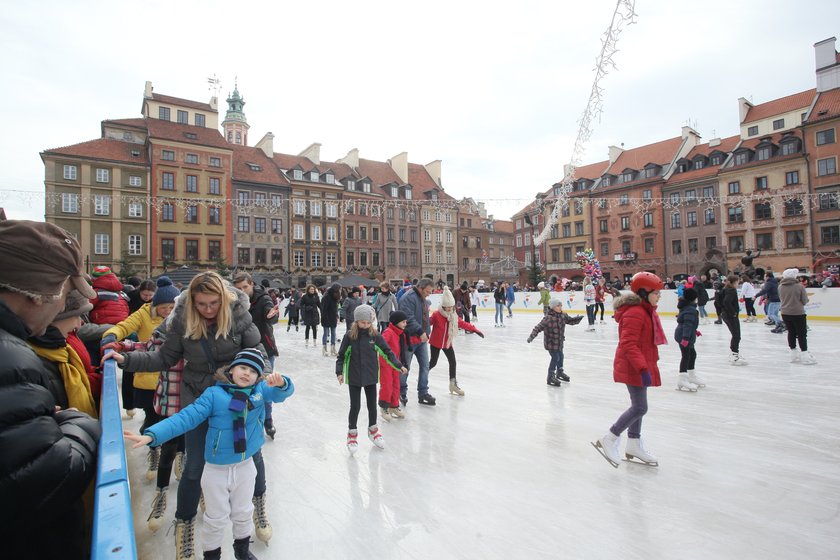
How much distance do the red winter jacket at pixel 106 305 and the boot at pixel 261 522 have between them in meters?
2.67

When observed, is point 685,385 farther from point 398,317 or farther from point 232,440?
point 232,440

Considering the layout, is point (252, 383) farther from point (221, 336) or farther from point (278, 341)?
point (278, 341)

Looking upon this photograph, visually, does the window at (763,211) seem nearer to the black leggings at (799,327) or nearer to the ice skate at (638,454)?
the black leggings at (799,327)

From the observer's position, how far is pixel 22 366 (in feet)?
3.69

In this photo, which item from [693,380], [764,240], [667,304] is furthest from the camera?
[764,240]

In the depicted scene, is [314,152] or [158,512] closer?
[158,512]

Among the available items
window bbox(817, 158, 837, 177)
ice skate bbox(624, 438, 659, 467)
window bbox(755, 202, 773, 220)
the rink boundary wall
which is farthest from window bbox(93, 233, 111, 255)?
window bbox(817, 158, 837, 177)

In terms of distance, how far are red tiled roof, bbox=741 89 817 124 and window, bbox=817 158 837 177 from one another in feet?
18.2

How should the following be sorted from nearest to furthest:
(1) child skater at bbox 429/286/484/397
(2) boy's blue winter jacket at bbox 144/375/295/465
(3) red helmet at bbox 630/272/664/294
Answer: (2) boy's blue winter jacket at bbox 144/375/295/465 < (3) red helmet at bbox 630/272/664/294 < (1) child skater at bbox 429/286/484/397

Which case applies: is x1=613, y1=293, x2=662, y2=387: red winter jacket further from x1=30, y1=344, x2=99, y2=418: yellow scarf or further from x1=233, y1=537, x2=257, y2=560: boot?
x1=30, y1=344, x2=99, y2=418: yellow scarf

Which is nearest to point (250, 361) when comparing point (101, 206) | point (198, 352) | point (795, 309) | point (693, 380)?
point (198, 352)

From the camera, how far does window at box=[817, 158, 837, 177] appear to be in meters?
31.9

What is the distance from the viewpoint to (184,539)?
265 cm

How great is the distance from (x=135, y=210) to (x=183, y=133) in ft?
23.5
